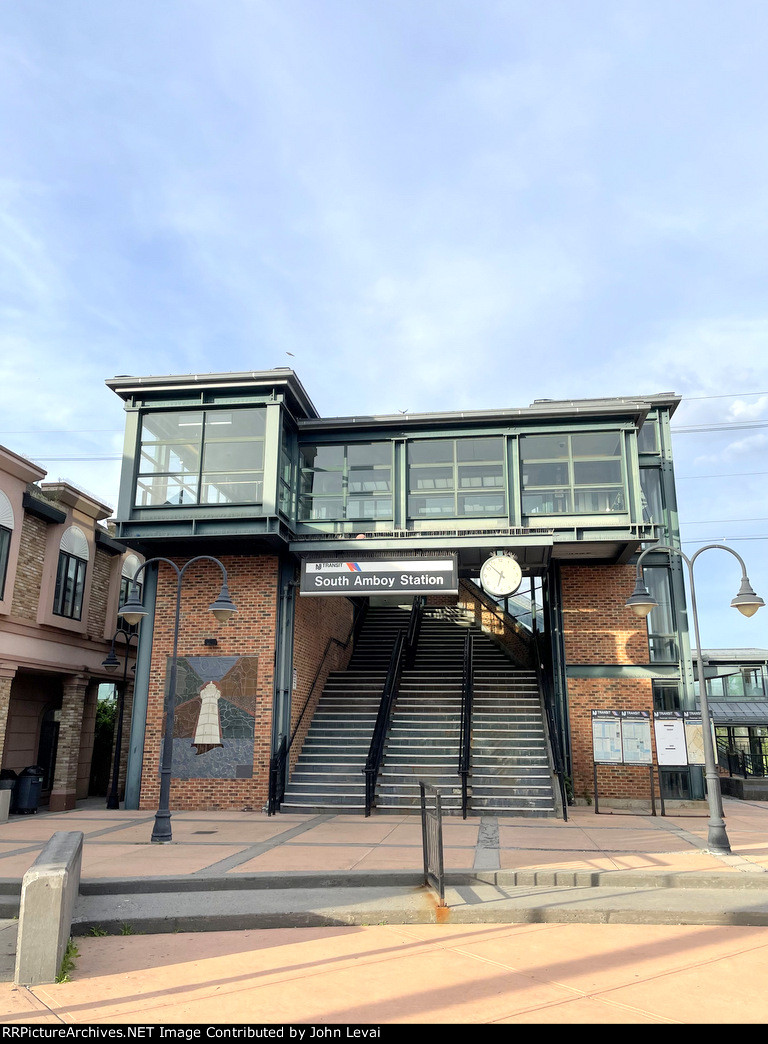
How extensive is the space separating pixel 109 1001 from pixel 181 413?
43.2 feet

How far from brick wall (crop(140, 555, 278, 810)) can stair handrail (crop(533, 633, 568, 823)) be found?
575cm

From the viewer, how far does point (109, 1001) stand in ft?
17.4

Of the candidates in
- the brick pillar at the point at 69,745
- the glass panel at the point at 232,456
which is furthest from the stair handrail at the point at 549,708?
the brick pillar at the point at 69,745

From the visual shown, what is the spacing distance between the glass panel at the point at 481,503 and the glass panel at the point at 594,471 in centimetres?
171

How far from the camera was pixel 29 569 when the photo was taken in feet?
57.1

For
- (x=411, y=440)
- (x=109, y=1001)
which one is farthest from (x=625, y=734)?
(x=109, y=1001)

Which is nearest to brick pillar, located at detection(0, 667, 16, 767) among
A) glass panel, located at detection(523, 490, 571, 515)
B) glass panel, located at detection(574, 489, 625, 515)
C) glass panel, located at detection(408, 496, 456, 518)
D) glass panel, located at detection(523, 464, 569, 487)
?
glass panel, located at detection(408, 496, 456, 518)

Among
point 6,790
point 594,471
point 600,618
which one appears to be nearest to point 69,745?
point 6,790

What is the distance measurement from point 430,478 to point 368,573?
105 inches

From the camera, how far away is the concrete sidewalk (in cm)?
518

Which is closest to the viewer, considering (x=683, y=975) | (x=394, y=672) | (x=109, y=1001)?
(x=109, y=1001)

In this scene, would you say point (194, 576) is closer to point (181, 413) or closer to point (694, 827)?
point (181, 413)

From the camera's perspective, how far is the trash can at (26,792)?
651 inches

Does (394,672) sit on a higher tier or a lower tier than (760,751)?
higher
